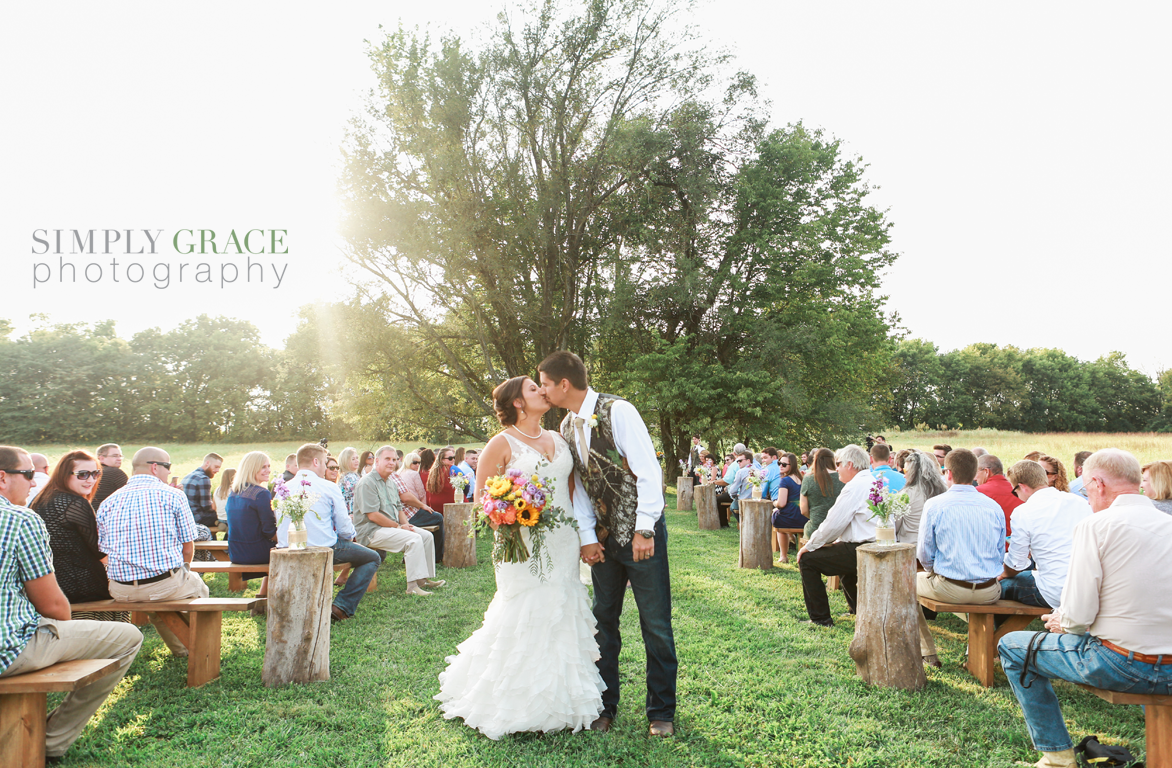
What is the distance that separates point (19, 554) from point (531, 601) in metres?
2.72

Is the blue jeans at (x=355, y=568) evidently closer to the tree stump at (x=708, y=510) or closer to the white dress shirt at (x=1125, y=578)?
the white dress shirt at (x=1125, y=578)

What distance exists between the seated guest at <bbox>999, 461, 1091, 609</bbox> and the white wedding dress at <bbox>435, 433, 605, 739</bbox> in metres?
3.51

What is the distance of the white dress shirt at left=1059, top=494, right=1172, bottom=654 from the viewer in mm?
3133

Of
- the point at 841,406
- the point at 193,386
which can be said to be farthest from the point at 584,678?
the point at 193,386

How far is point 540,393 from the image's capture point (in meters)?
4.07

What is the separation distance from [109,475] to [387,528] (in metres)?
3.06

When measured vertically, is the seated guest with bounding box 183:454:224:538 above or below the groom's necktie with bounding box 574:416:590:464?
below

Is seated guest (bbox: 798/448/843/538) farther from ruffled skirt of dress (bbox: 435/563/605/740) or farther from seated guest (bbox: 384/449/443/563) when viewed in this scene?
seated guest (bbox: 384/449/443/563)

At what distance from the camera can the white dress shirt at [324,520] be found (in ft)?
22.8

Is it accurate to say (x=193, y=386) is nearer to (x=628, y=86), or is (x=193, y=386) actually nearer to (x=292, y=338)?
(x=292, y=338)

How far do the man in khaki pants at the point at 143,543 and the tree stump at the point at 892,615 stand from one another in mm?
5253

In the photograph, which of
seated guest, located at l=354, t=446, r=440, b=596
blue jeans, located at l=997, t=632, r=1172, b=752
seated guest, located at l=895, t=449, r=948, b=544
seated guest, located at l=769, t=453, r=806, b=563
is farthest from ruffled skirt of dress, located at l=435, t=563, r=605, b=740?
seated guest, located at l=769, t=453, r=806, b=563

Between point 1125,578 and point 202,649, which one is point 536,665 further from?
point 1125,578

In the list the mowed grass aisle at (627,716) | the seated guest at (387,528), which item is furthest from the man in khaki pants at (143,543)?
the seated guest at (387,528)
